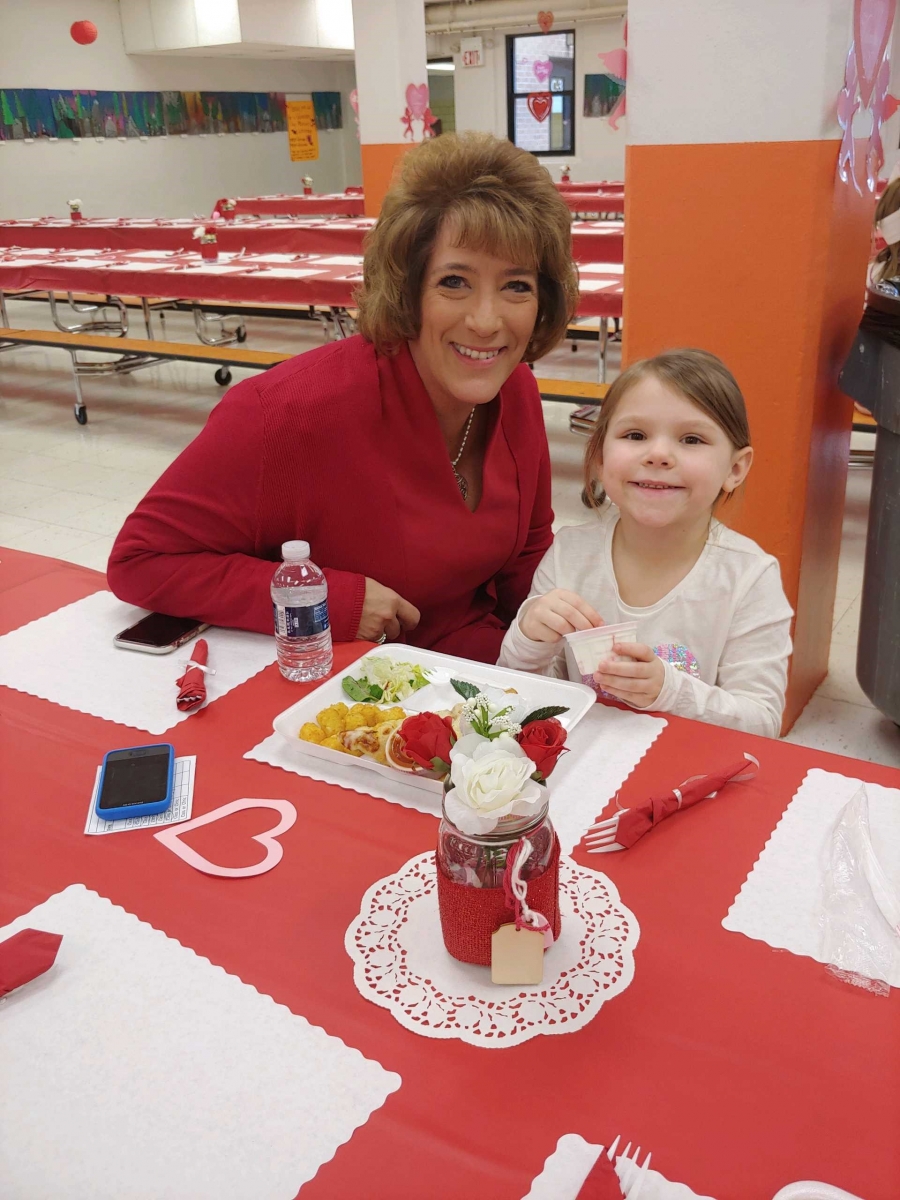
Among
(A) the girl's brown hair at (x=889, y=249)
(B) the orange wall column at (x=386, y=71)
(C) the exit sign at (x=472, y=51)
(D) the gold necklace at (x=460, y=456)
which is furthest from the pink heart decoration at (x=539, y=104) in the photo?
(D) the gold necklace at (x=460, y=456)

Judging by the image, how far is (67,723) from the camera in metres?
1.33

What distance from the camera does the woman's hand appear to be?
1606 mm

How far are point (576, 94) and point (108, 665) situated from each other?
569 inches

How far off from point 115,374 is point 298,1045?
746 centimetres

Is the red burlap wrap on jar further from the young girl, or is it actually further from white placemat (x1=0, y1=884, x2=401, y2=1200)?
the young girl

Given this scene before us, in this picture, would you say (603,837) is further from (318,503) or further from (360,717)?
(318,503)

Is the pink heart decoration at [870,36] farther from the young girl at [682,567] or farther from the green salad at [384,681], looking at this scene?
the green salad at [384,681]

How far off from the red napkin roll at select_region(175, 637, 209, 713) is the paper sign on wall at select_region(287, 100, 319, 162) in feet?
51.0

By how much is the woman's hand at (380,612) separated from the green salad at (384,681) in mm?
175

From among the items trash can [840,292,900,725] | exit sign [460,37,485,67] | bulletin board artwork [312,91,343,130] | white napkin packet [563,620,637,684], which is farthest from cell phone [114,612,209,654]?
bulletin board artwork [312,91,343,130]

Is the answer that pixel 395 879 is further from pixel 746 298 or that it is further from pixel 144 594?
pixel 746 298

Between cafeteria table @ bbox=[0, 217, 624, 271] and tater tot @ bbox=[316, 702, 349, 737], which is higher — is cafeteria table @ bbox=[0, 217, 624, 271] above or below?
above

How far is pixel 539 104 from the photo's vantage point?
552 inches

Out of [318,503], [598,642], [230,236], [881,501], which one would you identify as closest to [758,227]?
[881,501]
